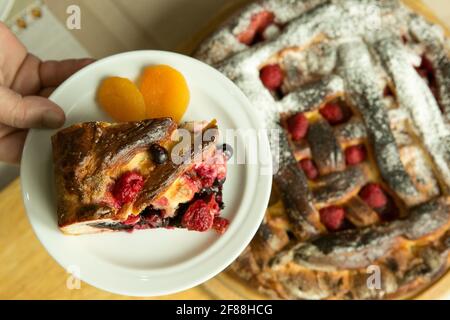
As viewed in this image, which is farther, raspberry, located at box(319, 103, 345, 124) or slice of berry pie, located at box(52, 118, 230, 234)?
raspberry, located at box(319, 103, 345, 124)

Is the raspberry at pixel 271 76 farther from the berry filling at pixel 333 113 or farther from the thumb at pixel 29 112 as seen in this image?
the thumb at pixel 29 112

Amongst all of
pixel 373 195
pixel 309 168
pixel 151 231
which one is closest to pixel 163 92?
pixel 151 231

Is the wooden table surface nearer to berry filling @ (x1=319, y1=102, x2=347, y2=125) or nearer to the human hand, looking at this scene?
the human hand

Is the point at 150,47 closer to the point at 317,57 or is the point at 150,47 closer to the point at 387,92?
the point at 317,57

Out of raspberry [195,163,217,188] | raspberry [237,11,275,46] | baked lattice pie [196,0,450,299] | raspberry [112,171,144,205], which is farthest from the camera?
raspberry [237,11,275,46]

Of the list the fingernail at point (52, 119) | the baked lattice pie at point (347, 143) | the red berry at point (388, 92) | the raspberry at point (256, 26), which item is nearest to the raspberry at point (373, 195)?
the baked lattice pie at point (347, 143)

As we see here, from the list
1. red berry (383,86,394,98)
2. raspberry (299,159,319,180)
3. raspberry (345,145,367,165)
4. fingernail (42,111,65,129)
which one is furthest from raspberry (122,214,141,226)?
red berry (383,86,394,98)

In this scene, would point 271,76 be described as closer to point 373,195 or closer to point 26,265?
point 373,195
